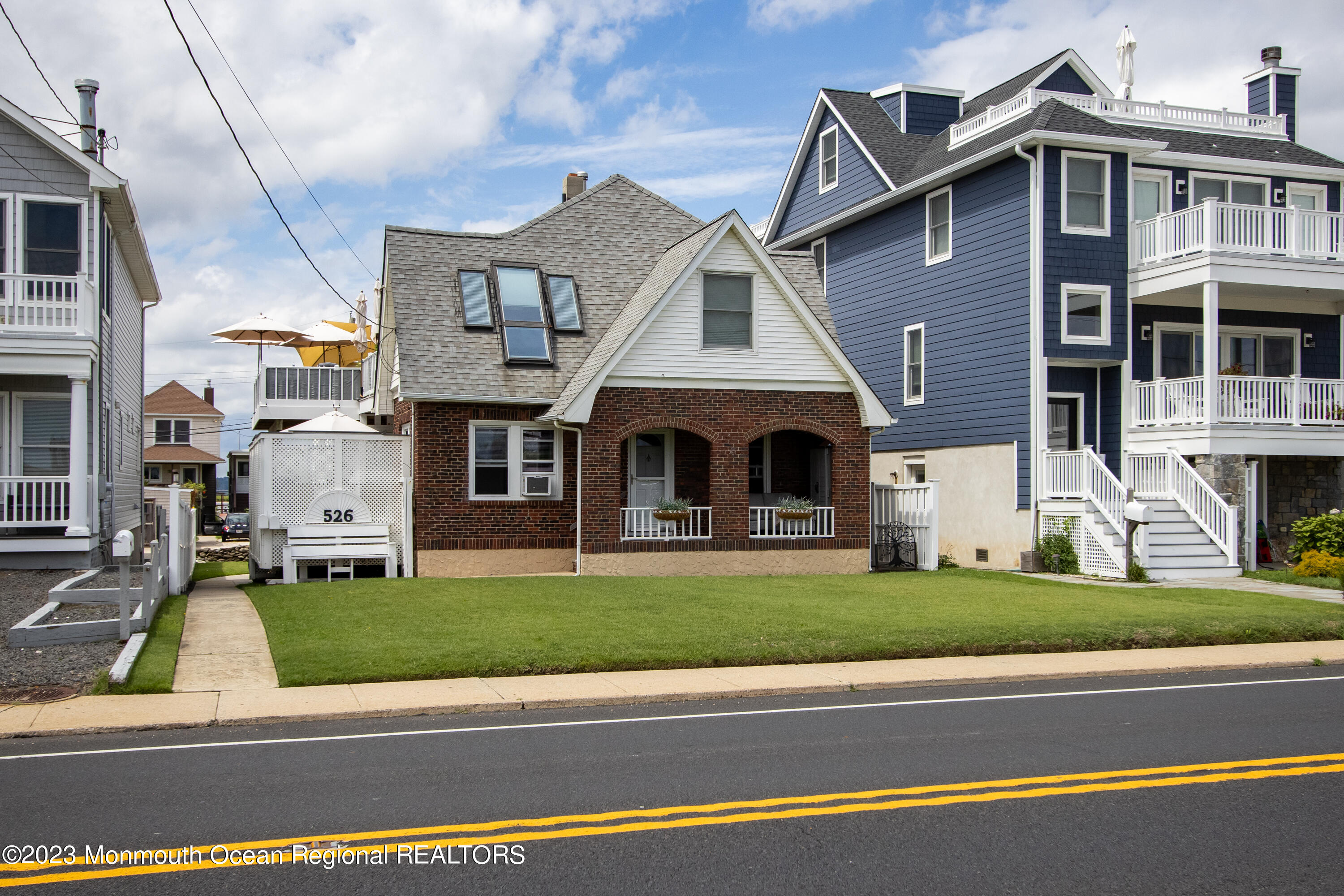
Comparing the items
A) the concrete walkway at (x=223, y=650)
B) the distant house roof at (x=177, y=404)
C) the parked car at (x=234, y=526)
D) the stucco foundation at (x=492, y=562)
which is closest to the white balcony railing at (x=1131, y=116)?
the stucco foundation at (x=492, y=562)

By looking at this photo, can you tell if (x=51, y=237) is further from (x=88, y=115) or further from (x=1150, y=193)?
(x=1150, y=193)

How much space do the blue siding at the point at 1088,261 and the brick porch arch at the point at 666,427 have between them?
7.27 meters

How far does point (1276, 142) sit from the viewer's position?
2636cm

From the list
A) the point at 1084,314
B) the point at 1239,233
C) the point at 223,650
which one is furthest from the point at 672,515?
the point at 1239,233

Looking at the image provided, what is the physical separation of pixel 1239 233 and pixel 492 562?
1630 centimetres

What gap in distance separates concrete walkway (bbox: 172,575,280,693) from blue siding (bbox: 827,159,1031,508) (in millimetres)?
15322

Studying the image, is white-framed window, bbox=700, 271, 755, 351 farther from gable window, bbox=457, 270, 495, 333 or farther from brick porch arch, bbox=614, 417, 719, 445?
gable window, bbox=457, 270, 495, 333

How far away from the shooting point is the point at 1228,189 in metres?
24.8

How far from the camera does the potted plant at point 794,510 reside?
69.2ft

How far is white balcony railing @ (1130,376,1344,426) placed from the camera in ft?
70.7

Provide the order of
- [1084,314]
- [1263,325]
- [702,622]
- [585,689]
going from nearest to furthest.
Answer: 1. [585,689]
2. [702,622]
3. [1084,314]
4. [1263,325]

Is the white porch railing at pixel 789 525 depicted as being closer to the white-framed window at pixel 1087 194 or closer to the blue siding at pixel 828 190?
the white-framed window at pixel 1087 194

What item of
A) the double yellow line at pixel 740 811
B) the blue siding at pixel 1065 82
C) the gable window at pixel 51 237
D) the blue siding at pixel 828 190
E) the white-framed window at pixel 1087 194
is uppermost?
the blue siding at pixel 1065 82

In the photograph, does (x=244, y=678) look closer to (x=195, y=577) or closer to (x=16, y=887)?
(x=16, y=887)
